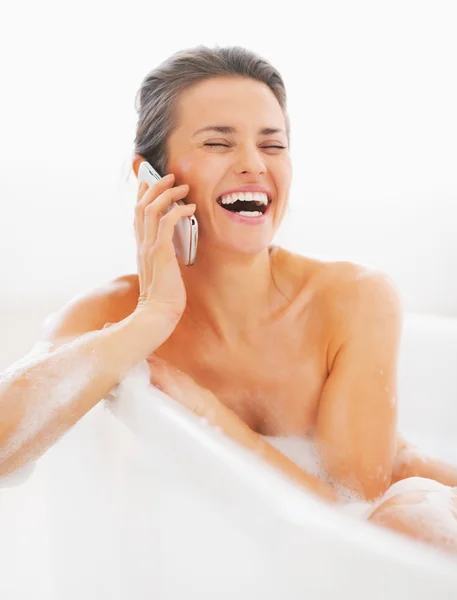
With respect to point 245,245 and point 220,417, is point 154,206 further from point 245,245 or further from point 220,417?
point 220,417

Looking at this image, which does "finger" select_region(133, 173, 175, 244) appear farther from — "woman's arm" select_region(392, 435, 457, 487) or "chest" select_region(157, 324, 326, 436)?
"woman's arm" select_region(392, 435, 457, 487)

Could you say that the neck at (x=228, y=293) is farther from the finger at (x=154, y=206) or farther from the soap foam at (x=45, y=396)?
the soap foam at (x=45, y=396)

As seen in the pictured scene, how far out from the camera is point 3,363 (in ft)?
7.00

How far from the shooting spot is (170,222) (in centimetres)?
112

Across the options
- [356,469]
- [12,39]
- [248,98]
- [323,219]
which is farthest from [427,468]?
[12,39]

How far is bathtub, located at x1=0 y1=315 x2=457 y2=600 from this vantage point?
673mm

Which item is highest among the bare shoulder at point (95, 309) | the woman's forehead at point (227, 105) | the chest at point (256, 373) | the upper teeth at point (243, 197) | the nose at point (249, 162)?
the woman's forehead at point (227, 105)

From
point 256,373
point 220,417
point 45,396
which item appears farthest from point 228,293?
point 45,396

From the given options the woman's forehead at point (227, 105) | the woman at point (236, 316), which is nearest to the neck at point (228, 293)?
the woman at point (236, 316)

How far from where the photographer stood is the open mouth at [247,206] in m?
1.17

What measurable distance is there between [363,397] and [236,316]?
29 cm

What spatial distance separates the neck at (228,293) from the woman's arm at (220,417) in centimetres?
19

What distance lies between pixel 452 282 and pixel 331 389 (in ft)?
4.86

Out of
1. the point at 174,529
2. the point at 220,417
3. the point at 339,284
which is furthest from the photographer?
the point at 339,284
